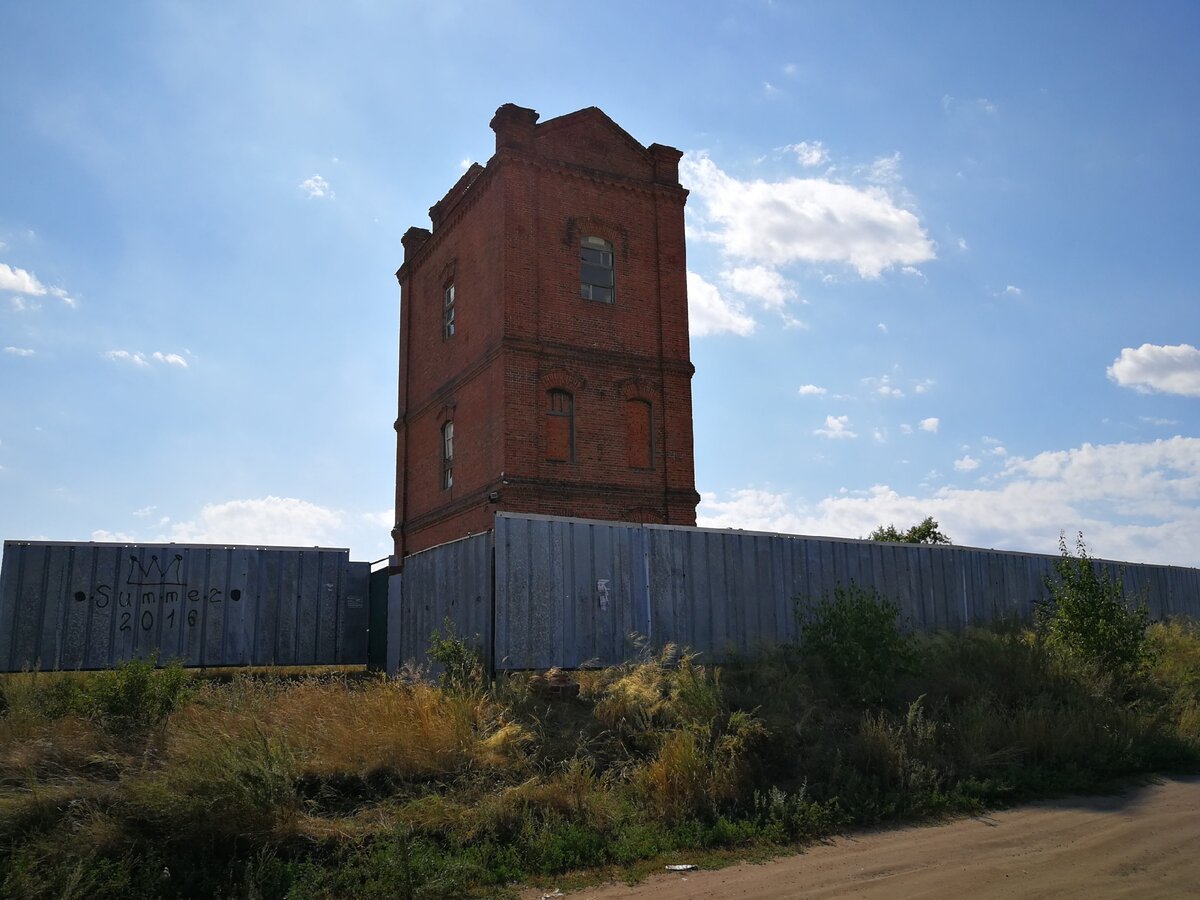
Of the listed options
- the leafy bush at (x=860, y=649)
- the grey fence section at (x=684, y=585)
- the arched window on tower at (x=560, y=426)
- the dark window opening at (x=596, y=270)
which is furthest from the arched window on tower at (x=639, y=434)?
the leafy bush at (x=860, y=649)

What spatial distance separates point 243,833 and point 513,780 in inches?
101

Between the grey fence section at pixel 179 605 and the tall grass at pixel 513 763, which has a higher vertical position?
the grey fence section at pixel 179 605

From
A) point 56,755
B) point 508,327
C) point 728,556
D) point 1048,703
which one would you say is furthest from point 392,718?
point 508,327

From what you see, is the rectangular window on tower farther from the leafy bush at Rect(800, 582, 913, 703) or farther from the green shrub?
the green shrub

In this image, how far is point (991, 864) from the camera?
783 centimetres

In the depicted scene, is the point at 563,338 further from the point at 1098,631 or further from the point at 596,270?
the point at 1098,631

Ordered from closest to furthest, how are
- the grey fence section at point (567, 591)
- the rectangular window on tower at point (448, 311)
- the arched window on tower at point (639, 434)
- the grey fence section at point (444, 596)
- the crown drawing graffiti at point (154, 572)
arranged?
1. the grey fence section at point (567, 591)
2. the grey fence section at point (444, 596)
3. the crown drawing graffiti at point (154, 572)
4. the arched window on tower at point (639, 434)
5. the rectangular window on tower at point (448, 311)

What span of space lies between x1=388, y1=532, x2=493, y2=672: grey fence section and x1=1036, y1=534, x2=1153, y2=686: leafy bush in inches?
356

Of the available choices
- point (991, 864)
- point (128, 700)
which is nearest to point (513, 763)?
point (128, 700)

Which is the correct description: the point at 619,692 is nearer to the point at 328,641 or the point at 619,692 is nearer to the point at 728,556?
the point at 728,556

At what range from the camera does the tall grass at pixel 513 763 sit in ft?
23.7

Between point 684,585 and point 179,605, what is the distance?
34.7 ft

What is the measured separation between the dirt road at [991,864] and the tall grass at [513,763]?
1.90ft

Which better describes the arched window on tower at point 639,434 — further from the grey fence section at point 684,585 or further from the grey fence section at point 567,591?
the grey fence section at point 567,591
